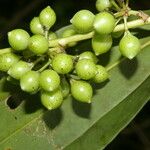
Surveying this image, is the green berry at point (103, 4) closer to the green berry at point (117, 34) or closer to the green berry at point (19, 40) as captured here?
the green berry at point (117, 34)

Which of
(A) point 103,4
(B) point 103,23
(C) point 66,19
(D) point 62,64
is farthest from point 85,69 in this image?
(C) point 66,19

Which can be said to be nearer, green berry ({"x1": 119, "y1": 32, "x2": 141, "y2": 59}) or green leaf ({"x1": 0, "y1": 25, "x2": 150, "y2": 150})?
green berry ({"x1": 119, "y1": 32, "x2": 141, "y2": 59})

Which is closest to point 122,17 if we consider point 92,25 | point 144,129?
point 92,25

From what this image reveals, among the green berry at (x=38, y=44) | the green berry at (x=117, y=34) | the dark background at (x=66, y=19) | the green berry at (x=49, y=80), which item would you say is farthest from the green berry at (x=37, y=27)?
the dark background at (x=66, y=19)

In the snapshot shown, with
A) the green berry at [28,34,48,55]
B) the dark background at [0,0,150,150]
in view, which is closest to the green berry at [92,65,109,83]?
the green berry at [28,34,48,55]

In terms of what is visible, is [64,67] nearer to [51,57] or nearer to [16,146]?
[51,57]

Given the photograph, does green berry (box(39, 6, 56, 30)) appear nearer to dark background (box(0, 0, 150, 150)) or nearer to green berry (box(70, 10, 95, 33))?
green berry (box(70, 10, 95, 33))

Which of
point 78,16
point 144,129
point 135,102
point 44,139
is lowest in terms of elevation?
point 144,129
